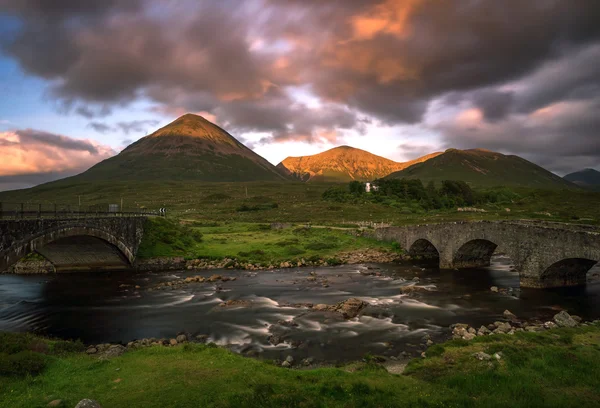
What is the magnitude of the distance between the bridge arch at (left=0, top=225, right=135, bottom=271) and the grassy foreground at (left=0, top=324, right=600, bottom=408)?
34.7 ft

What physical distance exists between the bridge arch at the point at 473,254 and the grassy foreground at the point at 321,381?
30.6 m

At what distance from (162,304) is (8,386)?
69.5 ft

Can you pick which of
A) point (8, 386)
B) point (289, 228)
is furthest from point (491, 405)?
point (289, 228)

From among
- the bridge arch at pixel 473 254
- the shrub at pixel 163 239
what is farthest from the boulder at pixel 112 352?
the bridge arch at pixel 473 254

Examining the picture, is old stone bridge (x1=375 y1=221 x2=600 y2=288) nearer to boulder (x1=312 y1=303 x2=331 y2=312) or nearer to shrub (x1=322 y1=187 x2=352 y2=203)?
boulder (x1=312 y1=303 x2=331 y2=312)

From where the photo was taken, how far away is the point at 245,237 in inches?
3014

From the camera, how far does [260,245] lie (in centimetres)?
6706

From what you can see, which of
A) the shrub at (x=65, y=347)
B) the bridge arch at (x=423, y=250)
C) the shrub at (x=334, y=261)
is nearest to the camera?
the shrub at (x=65, y=347)

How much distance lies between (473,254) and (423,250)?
37.5 feet

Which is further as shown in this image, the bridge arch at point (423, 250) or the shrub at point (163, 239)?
the bridge arch at point (423, 250)

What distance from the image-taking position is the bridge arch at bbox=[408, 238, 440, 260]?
204ft

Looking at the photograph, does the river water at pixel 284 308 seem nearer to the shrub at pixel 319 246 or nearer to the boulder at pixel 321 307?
the boulder at pixel 321 307

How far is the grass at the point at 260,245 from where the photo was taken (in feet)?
197

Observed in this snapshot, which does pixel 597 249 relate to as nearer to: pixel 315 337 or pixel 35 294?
pixel 315 337
